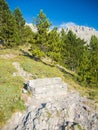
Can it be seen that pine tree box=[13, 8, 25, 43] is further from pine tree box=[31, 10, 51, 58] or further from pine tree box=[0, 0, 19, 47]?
pine tree box=[31, 10, 51, 58]

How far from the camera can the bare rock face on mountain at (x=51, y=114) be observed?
1510 centimetres

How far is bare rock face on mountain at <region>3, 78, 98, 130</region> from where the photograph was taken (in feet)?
49.5

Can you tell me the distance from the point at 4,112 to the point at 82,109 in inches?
299

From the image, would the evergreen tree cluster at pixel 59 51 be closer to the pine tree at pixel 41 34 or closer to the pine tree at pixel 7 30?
the pine tree at pixel 41 34

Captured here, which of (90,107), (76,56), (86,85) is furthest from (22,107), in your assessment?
(76,56)

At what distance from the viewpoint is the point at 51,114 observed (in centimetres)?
1628

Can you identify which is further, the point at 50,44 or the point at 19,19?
the point at 19,19

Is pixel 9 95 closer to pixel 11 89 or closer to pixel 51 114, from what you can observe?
pixel 11 89

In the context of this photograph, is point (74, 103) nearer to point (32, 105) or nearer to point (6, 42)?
point (32, 105)

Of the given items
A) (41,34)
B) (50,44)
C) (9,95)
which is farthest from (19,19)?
(9,95)

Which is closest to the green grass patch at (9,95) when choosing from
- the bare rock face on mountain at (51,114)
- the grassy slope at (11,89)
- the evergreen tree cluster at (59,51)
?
the grassy slope at (11,89)

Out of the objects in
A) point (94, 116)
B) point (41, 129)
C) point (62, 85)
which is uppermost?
point (62, 85)

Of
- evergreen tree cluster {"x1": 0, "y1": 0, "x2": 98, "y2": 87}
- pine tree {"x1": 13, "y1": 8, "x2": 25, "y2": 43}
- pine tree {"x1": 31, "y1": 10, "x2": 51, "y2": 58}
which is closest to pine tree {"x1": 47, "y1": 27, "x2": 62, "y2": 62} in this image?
evergreen tree cluster {"x1": 0, "y1": 0, "x2": 98, "y2": 87}

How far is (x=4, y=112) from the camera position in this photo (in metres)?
16.6
